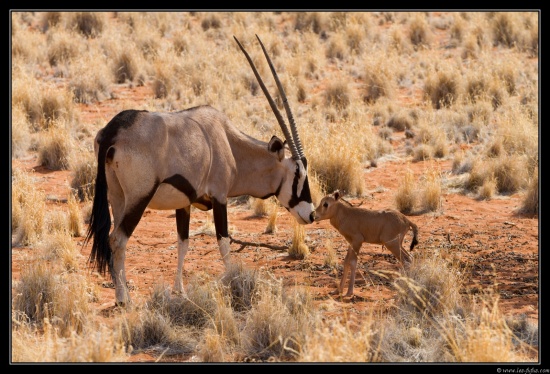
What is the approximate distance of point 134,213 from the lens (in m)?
9.14

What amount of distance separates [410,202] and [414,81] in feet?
30.1

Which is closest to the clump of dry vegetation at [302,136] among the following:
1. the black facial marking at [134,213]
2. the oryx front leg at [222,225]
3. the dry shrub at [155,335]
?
the dry shrub at [155,335]

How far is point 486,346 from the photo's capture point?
22.9 feet

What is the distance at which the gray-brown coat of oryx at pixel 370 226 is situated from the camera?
10516 mm

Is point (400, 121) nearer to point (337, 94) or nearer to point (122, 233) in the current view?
point (337, 94)

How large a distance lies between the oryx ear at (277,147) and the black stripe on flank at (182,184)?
1.38 metres

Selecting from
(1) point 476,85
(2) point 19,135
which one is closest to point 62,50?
(2) point 19,135

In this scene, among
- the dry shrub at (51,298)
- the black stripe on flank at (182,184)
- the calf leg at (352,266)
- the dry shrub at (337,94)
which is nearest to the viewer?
the dry shrub at (51,298)

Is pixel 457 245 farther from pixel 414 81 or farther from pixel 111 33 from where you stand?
pixel 111 33

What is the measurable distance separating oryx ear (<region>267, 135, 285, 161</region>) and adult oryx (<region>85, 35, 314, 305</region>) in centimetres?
1

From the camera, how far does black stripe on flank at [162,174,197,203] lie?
30.7ft

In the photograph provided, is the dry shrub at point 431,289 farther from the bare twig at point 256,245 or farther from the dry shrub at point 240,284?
the bare twig at point 256,245

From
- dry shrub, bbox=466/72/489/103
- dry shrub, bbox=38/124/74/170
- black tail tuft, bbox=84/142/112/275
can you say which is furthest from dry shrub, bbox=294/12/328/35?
black tail tuft, bbox=84/142/112/275
